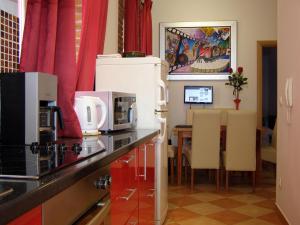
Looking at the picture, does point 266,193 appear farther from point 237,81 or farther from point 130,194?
point 130,194

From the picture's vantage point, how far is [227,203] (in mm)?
3963

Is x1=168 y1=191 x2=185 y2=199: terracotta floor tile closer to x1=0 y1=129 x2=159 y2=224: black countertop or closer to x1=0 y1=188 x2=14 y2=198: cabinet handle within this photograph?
x1=0 y1=129 x2=159 y2=224: black countertop

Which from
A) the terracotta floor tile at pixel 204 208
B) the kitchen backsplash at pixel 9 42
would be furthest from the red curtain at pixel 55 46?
the terracotta floor tile at pixel 204 208

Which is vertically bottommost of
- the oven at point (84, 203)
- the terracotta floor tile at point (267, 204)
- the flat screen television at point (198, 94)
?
the terracotta floor tile at point (267, 204)

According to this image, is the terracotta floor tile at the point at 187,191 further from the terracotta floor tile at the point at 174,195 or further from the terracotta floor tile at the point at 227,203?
the terracotta floor tile at the point at 227,203

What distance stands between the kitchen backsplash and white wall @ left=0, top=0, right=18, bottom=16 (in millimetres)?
22

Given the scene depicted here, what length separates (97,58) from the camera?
10.1ft

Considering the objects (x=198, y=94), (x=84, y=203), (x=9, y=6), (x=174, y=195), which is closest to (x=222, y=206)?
(x=174, y=195)

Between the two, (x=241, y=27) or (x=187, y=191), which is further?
(x=241, y=27)

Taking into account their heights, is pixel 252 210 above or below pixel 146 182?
below

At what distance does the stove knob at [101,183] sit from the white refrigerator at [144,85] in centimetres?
169

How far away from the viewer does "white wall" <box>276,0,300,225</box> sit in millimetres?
2707

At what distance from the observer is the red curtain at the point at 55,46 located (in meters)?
1.94

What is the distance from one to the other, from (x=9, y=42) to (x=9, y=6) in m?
0.20
